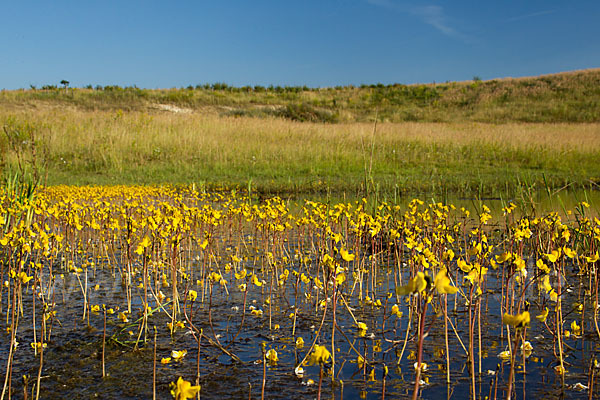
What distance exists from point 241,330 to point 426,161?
1215 centimetres

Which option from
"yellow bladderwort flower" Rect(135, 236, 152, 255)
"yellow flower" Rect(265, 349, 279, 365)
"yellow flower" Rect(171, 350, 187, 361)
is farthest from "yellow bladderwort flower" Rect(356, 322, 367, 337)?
"yellow bladderwort flower" Rect(135, 236, 152, 255)

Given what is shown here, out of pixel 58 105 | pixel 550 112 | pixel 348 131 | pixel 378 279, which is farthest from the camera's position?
pixel 550 112

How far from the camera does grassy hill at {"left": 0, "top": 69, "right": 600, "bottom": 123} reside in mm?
29828

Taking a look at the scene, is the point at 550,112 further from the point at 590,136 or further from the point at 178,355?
the point at 178,355

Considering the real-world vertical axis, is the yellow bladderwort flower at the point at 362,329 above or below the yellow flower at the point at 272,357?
above

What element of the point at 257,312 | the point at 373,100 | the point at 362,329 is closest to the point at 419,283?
the point at 362,329

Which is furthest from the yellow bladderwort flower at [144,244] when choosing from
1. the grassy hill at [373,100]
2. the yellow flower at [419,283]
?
the grassy hill at [373,100]

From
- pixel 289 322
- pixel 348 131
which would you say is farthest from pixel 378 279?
pixel 348 131

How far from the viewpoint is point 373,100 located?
3712 cm

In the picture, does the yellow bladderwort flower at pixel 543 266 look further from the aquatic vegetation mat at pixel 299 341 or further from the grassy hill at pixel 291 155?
the grassy hill at pixel 291 155

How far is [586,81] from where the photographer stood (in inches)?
1452

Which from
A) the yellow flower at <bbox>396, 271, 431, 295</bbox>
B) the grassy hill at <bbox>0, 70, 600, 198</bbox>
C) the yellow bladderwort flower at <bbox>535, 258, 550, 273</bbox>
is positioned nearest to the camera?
the yellow flower at <bbox>396, 271, 431, 295</bbox>

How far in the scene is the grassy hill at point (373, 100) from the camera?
97.9 ft

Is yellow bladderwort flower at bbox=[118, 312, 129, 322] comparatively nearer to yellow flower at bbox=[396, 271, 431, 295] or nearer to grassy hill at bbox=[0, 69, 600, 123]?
yellow flower at bbox=[396, 271, 431, 295]
